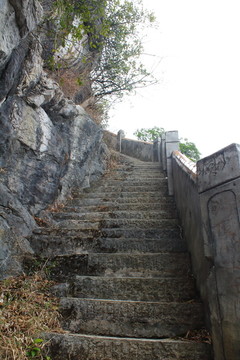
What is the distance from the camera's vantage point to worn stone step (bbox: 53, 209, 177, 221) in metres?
4.72

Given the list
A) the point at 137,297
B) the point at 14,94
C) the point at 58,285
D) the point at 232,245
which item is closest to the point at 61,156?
the point at 14,94

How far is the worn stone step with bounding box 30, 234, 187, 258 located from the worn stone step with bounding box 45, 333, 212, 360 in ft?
4.92

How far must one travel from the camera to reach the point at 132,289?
299 centimetres

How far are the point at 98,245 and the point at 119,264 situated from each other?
1.72 ft

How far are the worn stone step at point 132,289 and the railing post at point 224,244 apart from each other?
823mm

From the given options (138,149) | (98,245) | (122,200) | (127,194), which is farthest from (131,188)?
(138,149)

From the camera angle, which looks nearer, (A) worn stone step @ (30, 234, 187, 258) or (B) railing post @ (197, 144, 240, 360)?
(B) railing post @ (197, 144, 240, 360)

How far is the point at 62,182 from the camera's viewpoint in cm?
552

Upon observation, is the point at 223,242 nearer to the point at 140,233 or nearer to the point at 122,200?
the point at 140,233

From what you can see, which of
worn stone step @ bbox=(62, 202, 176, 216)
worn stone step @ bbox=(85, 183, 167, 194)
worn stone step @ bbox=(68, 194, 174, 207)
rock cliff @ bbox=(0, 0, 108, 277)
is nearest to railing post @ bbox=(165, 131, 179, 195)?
worn stone step @ bbox=(68, 194, 174, 207)

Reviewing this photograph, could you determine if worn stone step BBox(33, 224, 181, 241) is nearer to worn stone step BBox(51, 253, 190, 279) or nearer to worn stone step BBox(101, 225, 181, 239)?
worn stone step BBox(101, 225, 181, 239)

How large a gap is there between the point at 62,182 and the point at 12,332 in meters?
3.47

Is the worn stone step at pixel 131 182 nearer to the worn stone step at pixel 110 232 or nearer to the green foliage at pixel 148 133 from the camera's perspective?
the worn stone step at pixel 110 232

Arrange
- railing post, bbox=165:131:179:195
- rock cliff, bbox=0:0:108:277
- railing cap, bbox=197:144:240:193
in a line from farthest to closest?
railing post, bbox=165:131:179:195
rock cliff, bbox=0:0:108:277
railing cap, bbox=197:144:240:193
